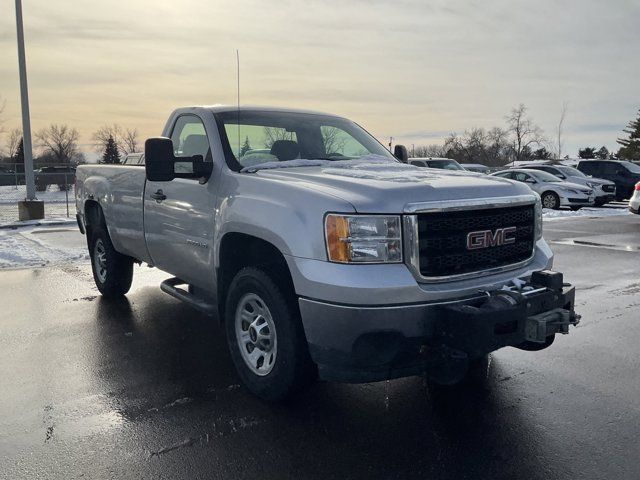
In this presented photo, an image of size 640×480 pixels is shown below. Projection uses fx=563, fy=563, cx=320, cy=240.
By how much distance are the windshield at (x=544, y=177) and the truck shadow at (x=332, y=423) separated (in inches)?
713

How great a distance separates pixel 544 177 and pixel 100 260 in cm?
1813

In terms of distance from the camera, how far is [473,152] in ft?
292

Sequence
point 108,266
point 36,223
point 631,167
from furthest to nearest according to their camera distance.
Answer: point 631,167 → point 36,223 → point 108,266

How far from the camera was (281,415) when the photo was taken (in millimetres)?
3551

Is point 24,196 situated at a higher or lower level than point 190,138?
lower

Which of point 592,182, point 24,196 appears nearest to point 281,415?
point 592,182

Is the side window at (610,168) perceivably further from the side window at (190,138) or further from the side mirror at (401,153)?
the side window at (190,138)

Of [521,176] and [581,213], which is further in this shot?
[521,176]

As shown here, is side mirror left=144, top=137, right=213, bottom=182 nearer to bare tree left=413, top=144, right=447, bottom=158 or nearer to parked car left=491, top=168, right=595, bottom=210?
parked car left=491, top=168, right=595, bottom=210

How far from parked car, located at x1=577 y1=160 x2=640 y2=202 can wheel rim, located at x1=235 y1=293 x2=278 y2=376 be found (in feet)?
80.3

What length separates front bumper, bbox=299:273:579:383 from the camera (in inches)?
119

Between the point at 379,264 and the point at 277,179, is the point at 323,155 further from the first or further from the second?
the point at 379,264

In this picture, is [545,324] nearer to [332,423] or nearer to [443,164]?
[332,423]

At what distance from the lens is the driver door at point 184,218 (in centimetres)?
438
